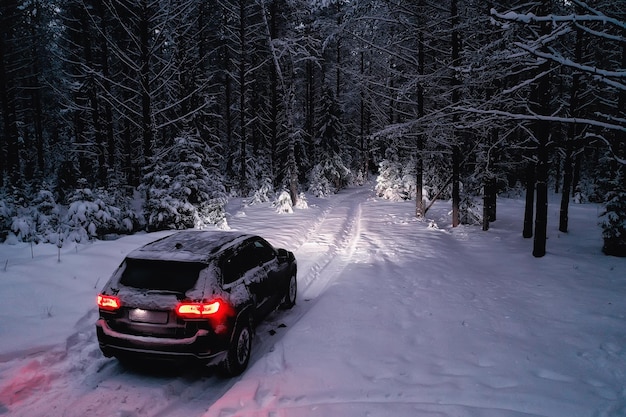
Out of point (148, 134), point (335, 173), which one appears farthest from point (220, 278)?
point (335, 173)

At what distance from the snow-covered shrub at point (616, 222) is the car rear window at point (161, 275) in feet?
40.0

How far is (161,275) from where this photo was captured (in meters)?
5.01

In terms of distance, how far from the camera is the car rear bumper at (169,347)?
4727mm

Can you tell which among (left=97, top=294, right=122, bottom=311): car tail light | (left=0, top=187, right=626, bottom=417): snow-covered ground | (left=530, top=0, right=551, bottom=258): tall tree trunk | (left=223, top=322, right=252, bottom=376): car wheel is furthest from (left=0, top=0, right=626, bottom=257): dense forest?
(left=97, top=294, right=122, bottom=311): car tail light

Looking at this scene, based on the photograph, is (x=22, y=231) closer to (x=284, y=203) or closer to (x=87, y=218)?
(x=87, y=218)

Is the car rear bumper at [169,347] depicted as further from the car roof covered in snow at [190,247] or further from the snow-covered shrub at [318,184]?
the snow-covered shrub at [318,184]

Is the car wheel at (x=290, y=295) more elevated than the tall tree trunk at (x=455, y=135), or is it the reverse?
the tall tree trunk at (x=455, y=135)

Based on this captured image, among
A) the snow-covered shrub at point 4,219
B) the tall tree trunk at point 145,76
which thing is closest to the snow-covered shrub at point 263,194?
the tall tree trunk at point 145,76

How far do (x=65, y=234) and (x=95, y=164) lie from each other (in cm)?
1803

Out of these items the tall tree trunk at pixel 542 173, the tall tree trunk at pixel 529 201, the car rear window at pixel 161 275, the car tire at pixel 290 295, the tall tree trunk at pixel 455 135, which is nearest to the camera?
the car rear window at pixel 161 275

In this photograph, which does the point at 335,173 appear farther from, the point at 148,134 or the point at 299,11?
the point at 148,134

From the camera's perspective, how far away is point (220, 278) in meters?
5.15

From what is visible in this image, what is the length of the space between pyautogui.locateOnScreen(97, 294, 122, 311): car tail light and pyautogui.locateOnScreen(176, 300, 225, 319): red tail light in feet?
2.90

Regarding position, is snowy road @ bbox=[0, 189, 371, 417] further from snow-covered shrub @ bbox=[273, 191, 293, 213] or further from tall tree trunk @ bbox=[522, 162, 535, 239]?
snow-covered shrub @ bbox=[273, 191, 293, 213]
